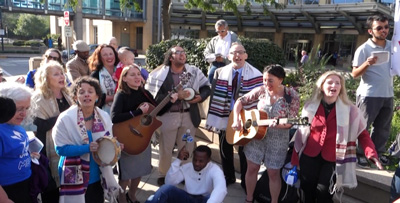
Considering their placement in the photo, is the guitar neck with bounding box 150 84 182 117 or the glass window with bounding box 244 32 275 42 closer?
the guitar neck with bounding box 150 84 182 117

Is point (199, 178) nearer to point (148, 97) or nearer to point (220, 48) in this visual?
point (148, 97)

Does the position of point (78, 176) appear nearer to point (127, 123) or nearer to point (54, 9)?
point (127, 123)

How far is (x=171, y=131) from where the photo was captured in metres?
4.02

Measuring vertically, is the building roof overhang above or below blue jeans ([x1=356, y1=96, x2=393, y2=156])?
above

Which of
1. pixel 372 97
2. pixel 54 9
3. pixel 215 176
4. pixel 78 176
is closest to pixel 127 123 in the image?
pixel 78 176

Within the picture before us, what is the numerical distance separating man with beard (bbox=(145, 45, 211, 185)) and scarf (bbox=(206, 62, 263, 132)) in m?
0.17

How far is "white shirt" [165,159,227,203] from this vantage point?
10.2 ft

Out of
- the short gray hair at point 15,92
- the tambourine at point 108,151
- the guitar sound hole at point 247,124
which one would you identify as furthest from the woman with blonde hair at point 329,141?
the short gray hair at point 15,92

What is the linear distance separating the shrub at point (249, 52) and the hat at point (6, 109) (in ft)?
16.0

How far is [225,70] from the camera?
4.07 m

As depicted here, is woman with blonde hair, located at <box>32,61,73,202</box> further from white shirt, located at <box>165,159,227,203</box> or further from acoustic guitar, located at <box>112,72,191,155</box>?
white shirt, located at <box>165,159,227,203</box>

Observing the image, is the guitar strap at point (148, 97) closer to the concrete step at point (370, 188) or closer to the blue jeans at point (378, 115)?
the concrete step at point (370, 188)

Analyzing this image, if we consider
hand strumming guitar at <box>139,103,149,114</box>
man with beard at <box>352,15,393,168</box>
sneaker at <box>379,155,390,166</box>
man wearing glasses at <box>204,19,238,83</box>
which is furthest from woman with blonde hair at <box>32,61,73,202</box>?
sneaker at <box>379,155,390,166</box>

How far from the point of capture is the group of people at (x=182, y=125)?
2.74 metres
